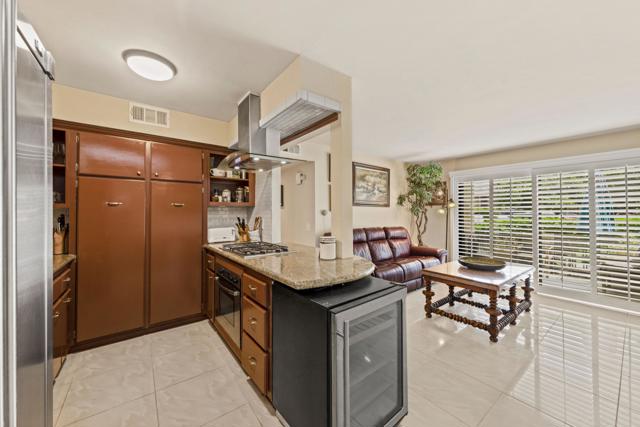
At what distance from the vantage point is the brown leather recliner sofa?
3.85 m

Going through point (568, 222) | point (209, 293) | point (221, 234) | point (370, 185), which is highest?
point (370, 185)

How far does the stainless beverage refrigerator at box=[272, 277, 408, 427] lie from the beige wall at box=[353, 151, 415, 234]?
3278 mm

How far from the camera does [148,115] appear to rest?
272 cm

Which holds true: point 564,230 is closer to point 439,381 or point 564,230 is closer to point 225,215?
point 439,381

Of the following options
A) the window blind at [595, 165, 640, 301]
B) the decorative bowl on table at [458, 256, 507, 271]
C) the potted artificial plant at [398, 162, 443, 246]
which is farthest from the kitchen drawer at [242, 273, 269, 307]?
the window blind at [595, 165, 640, 301]

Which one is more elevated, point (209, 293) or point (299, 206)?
point (299, 206)

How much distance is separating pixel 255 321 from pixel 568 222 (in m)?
4.79

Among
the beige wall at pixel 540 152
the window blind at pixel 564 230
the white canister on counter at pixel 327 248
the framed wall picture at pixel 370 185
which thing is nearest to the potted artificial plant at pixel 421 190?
the beige wall at pixel 540 152

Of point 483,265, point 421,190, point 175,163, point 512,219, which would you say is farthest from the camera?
point 421,190

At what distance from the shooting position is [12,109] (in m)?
0.62

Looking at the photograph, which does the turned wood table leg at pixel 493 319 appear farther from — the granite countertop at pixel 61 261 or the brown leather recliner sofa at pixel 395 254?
the granite countertop at pixel 61 261

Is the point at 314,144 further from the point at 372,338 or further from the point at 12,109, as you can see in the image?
the point at 12,109

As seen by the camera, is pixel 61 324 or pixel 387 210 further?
pixel 387 210

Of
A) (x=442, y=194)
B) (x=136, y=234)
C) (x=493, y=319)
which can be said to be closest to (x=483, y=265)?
(x=493, y=319)
